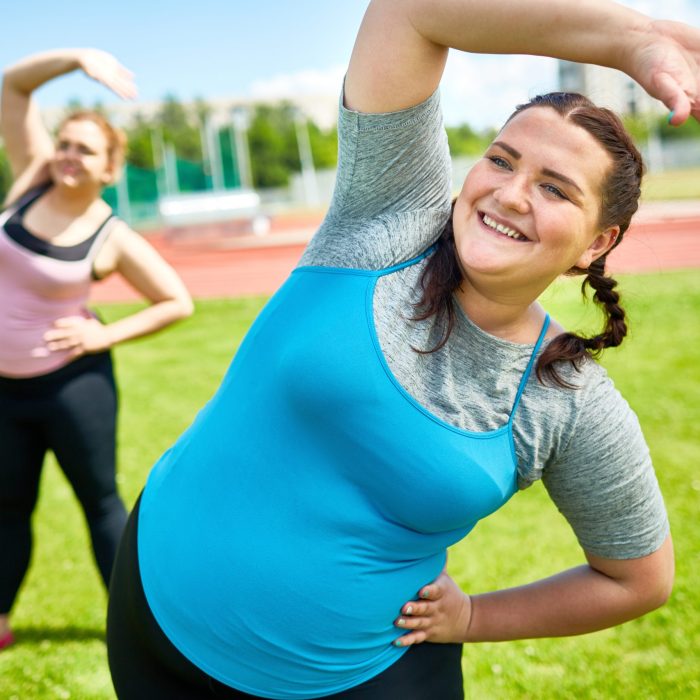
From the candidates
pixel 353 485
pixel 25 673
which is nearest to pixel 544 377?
pixel 353 485

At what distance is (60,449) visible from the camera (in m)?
3.41

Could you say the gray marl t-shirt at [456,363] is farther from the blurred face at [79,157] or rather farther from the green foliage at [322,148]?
the green foliage at [322,148]

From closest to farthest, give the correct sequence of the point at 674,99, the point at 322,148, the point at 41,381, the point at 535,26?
the point at 674,99, the point at 535,26, the point at 41,381, the point at 322,148

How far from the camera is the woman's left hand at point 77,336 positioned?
3.34m

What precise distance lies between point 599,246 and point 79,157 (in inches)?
99.5

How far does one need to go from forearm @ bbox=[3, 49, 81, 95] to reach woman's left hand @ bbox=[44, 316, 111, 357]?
1.00 meters

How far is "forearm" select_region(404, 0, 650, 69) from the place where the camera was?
46.7 inches

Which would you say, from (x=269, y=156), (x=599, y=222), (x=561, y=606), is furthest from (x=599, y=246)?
(x=269, y=156)

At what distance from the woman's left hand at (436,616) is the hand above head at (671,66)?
3.27 ft

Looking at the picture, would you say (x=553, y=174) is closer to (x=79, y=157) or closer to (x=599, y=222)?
(x=599, y=222)

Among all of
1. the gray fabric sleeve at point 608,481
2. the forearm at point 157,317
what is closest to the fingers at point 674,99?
the gray fabric sleeve at point 608,481

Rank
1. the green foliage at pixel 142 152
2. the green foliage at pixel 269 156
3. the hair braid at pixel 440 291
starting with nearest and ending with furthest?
the hair braid at pixel 440 291 < the green foliage at pixel 142 152 < the green foliage at pixel 269 156

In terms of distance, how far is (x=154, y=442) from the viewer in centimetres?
636

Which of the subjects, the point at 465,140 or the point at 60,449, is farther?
the point at 465,140
